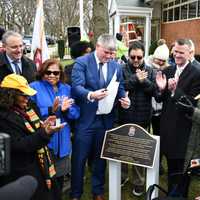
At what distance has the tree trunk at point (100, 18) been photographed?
34.3ft

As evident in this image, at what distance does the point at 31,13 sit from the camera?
4875cm

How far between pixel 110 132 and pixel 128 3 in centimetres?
1980

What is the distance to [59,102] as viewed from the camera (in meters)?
3.58

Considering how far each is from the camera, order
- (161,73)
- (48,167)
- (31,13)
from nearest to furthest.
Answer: (48,167) < (161,73) < (31,13)

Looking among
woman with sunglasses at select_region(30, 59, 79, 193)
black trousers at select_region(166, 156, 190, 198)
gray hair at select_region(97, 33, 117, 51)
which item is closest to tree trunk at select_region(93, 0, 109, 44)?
gray hair at select_region(97, 33, 117, 51)

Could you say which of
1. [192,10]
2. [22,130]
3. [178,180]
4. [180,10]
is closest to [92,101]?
[22,130]

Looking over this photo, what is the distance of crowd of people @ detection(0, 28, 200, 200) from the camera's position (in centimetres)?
299

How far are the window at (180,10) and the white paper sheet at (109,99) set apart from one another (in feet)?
53.8

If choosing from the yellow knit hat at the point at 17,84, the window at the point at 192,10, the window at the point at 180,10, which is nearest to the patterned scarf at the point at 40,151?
the yellow knit hat at the point at 17,84

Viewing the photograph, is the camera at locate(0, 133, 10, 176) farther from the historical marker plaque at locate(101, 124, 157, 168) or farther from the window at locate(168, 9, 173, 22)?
the window at locate(168, 9, 173, 22)

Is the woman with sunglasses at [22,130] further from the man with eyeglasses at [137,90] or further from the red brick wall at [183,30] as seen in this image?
the red brick wall at [183,30]

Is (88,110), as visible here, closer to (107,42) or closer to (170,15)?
(107,42)

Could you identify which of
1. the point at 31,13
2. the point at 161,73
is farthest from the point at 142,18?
the point at 31,13

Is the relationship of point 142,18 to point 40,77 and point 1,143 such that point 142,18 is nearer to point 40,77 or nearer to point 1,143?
point 40,77
